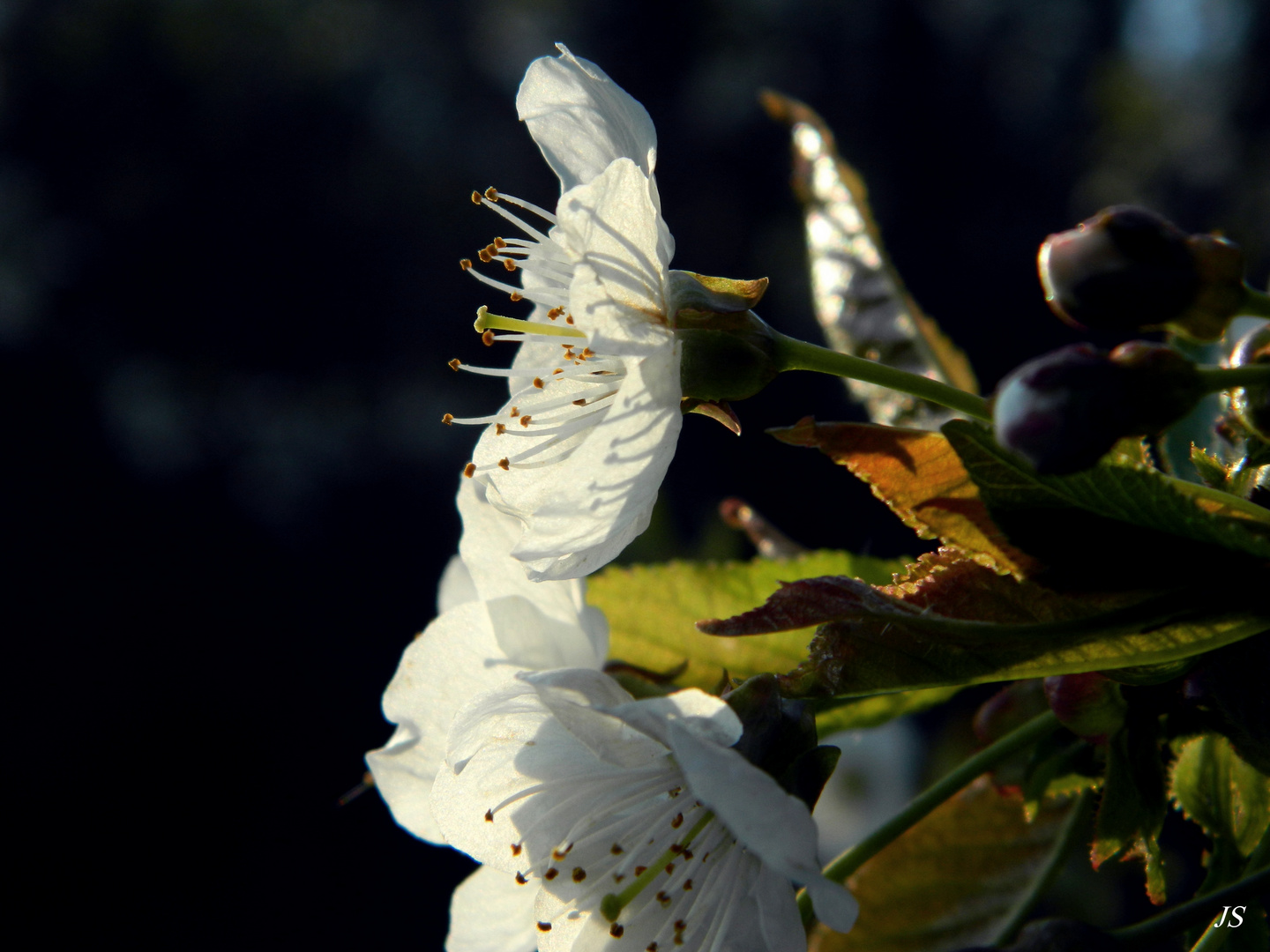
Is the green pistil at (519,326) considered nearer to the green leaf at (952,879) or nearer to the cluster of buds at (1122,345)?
the cluster of buds at (1122,345)

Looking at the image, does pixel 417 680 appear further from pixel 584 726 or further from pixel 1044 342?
pixel 1044 342

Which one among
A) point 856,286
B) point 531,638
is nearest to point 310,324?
point 856,286

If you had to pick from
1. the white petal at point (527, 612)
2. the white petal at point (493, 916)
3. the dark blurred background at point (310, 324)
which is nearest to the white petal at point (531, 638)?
the white petal at point (527, 612)

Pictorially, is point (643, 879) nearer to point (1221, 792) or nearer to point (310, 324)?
point (1221, 792)

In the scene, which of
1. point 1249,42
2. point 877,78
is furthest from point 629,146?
point 1249,42

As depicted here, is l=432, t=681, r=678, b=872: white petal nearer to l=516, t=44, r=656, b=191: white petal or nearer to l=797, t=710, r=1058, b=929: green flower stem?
l=797, t=710, r=1058, b=929: green flower stem
